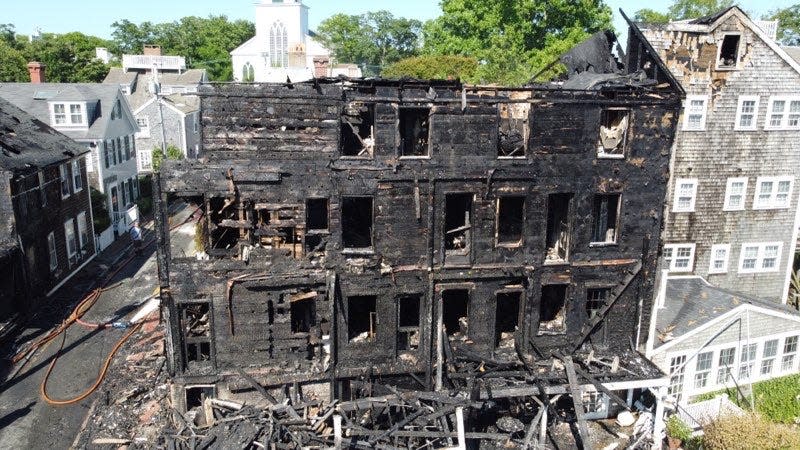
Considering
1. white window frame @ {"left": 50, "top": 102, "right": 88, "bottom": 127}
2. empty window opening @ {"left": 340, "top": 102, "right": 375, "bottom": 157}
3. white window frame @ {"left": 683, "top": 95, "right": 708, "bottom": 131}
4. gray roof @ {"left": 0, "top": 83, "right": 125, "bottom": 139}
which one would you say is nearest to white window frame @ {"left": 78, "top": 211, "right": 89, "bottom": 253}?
gray roof @ {"left": 0, "top": 83, "right": 125, "bottom": 139}

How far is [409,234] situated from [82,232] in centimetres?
2471

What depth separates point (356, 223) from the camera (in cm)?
2016

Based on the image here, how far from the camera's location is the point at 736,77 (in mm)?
25531

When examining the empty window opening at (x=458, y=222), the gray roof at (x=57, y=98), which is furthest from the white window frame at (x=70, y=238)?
the empty window opening at (x=458, y=222)

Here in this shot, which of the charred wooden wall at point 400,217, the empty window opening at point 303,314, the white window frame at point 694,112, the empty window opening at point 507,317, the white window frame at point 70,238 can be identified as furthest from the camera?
the white window frame at point 70,238

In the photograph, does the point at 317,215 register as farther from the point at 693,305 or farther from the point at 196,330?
the point at 693,305

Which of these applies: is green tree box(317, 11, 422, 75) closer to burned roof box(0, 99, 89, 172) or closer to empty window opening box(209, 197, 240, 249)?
burned roof box(0, 99, 89, 172)

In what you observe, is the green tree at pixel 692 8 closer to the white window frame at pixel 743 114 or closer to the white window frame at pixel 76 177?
the white window frame at pixel 743 114

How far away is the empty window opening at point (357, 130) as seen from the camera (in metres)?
18.3

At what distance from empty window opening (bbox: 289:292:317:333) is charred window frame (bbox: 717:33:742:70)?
20153 millimetres

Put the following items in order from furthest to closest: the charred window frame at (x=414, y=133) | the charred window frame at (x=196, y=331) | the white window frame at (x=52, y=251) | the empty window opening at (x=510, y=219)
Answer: the white window frame at (x=52, y=251)
the empty window opening at (x=510, y=219)
the charred window frame at (x=414, y=133)
the charred window frame at (x=196, y=331)

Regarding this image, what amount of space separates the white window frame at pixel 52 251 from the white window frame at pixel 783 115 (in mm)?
34844

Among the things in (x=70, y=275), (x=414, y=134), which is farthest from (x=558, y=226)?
(x=70, y=275)

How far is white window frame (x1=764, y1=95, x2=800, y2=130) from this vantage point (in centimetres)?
2611
